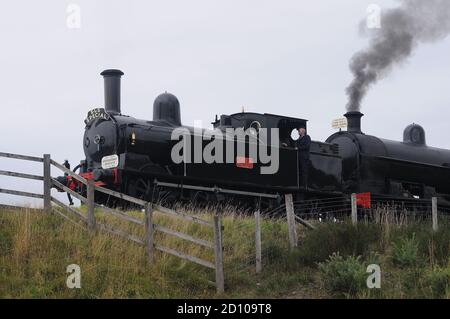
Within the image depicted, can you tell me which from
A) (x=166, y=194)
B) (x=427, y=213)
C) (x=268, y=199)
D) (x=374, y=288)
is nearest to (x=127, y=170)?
(x=166, y=194)

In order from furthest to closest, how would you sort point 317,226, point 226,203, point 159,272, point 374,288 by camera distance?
point 226,203 < point 317,226 < point 159,272 < point 374,288

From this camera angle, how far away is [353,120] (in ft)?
73.7

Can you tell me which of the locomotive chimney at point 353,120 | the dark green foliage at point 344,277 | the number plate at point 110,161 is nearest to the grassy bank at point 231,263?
the dark green foliage at point 344,277

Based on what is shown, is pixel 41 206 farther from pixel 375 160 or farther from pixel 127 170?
pixel 375 160

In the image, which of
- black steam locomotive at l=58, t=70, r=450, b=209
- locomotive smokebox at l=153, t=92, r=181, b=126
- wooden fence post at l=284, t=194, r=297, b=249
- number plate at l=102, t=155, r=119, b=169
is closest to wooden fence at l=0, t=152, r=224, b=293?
wooden fence post at l=284, t=194, r=297, b=249

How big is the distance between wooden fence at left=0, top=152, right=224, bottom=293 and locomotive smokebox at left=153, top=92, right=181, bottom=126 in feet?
14.4

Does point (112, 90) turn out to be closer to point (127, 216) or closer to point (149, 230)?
point (127, 216)

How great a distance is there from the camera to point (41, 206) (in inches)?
552

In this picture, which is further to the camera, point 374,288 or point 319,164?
point 319,164

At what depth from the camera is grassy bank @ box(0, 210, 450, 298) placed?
10617 mm

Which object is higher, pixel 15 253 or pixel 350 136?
pixel 350 136

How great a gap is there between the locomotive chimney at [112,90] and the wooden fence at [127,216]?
3811 mm

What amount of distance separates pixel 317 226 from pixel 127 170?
4845 mm

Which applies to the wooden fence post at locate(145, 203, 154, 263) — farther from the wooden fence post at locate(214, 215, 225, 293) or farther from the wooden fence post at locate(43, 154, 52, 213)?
the wooden fence post at locate(43, 154, 52, 213)
